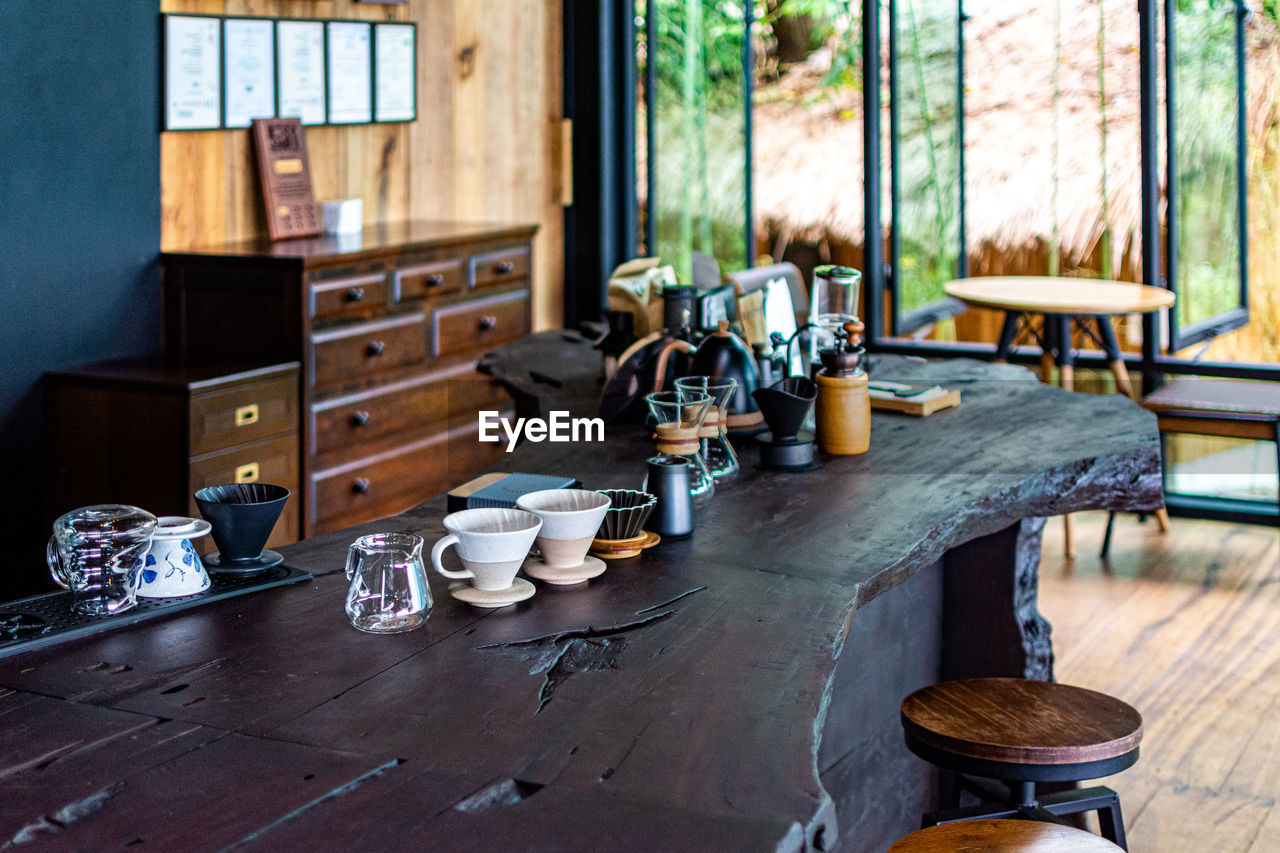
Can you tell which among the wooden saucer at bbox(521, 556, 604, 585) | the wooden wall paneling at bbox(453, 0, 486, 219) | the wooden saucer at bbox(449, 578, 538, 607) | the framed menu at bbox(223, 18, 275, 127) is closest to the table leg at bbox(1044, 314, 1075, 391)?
the wooden wall paneling at bbox(453, 0, 486, 219)

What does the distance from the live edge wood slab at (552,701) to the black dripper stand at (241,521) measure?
8 cm

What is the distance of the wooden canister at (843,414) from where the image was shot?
2838mm

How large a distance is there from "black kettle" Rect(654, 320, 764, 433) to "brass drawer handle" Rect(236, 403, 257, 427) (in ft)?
5.19

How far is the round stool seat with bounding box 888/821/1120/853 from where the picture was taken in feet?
6.01

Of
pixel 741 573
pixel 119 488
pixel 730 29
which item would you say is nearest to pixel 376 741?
pixel 741 573

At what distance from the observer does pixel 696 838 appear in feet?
4.10

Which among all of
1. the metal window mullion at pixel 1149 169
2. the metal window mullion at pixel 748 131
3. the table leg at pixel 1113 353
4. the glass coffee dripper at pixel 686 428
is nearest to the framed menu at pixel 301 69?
the metal window mullion at pixel 748 131

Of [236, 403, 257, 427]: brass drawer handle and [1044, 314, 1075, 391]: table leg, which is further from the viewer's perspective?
[1044, 314, 1075, 391]: table leg

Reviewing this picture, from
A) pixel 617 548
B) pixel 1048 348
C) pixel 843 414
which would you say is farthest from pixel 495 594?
pixel 1048 348

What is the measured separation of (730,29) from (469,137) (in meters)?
1.25

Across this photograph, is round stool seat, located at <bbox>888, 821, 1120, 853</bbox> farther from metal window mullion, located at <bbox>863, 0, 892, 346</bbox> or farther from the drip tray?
metal window mullion, located at <bbox>863, 0, 892, 346</bbox>

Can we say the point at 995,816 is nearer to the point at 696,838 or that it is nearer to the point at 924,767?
the point at 924,767

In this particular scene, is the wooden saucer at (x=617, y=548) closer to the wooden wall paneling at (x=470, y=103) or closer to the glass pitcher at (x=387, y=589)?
the glass pitcher at (x=387, y=589)

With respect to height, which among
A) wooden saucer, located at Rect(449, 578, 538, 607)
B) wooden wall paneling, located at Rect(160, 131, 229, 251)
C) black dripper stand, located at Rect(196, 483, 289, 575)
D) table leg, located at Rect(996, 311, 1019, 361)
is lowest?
wooden saucer, located at Rect(449, 578, 538, 607)
